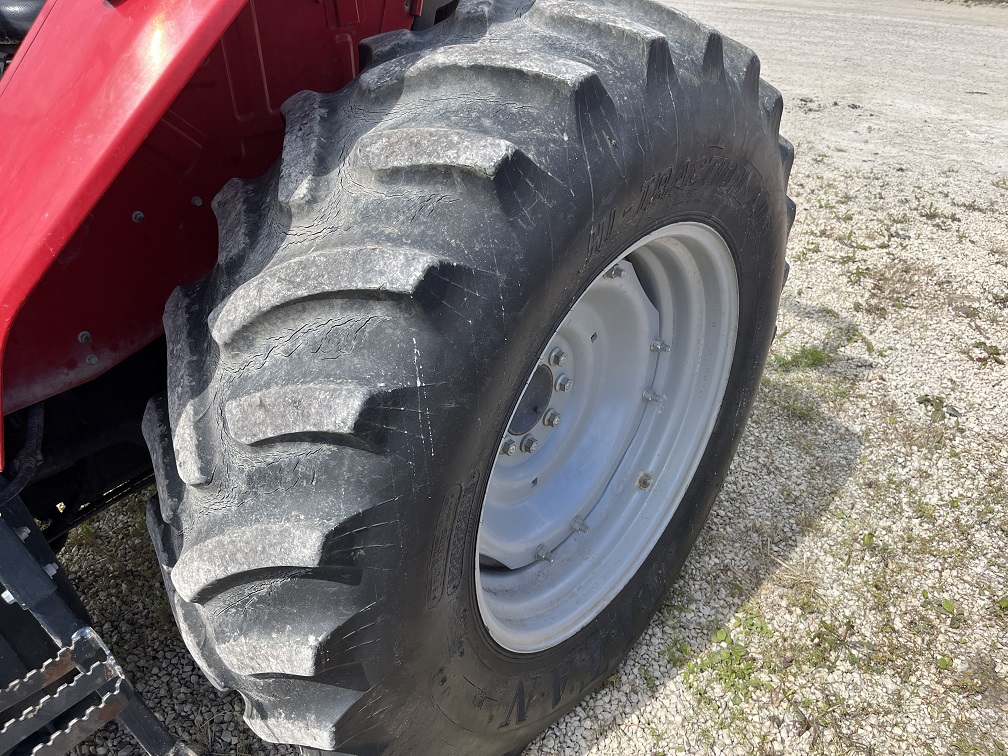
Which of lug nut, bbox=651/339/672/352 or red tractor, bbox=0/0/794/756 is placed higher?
red tractor, bbox=0/0/794/756

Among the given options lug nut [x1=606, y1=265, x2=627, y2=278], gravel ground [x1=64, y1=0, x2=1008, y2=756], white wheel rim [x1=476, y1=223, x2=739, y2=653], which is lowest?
gravel ground [x1=64, y1=0, x2=1008, y2=756]

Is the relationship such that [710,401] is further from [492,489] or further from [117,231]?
[117,231]

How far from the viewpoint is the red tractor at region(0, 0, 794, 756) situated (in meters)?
0.98

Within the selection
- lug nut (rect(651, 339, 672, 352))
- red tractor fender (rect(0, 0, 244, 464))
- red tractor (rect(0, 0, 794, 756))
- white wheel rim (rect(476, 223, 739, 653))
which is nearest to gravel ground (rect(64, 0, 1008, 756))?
white wheel rim (rect(476, 223, 739, 653))

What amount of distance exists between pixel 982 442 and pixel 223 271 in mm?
2470

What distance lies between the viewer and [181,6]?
0.95 m

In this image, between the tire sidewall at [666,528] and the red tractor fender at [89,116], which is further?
the tire sidewall at [666,528]

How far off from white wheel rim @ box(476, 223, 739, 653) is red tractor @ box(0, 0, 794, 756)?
0.32 feet

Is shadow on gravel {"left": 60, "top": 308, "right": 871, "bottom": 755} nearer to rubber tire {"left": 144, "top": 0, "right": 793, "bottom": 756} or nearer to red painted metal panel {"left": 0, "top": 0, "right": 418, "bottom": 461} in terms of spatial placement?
rubber tire {"left": 144, "top": 0, "right": 793, "bottom": 756}

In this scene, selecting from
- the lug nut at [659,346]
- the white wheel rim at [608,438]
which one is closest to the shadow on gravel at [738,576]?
the white wheel rim at [608,438]

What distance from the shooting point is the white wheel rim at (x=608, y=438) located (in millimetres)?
1633

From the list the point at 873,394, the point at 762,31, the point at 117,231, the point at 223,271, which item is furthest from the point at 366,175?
the point at 762,31

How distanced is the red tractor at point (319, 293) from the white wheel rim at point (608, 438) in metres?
0.10

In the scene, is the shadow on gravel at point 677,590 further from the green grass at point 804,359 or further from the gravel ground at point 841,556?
the green grass at point 804,359
